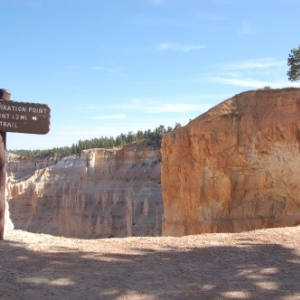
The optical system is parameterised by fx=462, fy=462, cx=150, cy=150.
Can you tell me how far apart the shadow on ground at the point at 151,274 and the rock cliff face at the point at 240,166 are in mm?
10098

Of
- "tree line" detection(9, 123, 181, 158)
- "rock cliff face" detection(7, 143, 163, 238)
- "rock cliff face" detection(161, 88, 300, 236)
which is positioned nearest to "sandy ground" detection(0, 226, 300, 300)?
"rock cliff face" detection(161, 88, 300, 236)

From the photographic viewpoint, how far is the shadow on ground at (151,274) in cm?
505

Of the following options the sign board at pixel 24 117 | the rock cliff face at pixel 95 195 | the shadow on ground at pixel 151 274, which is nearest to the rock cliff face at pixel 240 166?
the shadow on ground at pixel 151 274

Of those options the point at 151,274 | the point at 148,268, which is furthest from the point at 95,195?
the point at 151,274

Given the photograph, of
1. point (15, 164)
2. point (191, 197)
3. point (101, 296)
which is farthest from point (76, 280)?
point (15, 164)

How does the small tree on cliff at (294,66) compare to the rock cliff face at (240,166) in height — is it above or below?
above

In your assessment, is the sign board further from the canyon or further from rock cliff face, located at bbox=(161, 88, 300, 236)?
rock cliff face, located at bbox=(161, 88, 300, 236)

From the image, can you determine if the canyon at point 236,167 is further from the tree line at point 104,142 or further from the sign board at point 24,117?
the tree line at point 104,142

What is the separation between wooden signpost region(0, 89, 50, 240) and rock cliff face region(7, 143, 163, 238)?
4235cm

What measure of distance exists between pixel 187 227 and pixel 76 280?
1451 cm

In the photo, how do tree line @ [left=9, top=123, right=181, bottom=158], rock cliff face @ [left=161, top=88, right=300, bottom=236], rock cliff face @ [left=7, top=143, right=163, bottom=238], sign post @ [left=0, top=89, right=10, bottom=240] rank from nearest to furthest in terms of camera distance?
1. sign post @ [left=0, top=89, right=10, bottom=240]
2. rock cliff face @ [left=161, top=88, right=300, bottom=236]
3. rock cliff face @ [left=7, top=143, right=163, bottom=238]
4. tree line @ [left=9, top=123, right=181, bottom=158]

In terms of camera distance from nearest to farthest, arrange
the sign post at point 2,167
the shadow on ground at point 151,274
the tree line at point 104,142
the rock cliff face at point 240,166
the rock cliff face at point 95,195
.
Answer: the shadow on ground at point 151,274, the sign post at point 2,167, the rock cliff face at point 240,166, the rock cliff face at point 95,195, the tree line at point 104,142

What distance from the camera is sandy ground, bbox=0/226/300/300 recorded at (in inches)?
201

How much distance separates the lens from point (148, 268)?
19.7 ft
